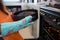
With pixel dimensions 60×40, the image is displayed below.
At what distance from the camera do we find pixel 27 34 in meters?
2.76

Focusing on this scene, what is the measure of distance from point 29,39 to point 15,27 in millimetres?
1753

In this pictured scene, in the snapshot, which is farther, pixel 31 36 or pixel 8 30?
pixel 31 36

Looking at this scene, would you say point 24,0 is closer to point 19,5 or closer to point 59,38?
point 19,5

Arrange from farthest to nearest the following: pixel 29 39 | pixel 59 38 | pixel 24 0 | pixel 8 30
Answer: pixel 24 0 → pixel 29 39 → pixel 59 38 → pixel 8 30

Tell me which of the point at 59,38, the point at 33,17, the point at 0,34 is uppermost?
the point at 33,17

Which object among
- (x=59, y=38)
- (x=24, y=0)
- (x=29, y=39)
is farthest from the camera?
(x=24, y=0)

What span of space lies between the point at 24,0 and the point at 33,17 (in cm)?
217

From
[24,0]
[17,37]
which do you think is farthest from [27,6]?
[17,37]

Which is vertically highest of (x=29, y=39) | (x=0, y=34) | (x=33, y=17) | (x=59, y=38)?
(x=33, y=17)

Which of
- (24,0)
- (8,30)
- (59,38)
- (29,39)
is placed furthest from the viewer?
(24,0)

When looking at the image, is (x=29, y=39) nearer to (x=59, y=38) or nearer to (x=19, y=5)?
(x=19, y=5)

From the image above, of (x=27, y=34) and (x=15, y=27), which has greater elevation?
(x=15, y=27)

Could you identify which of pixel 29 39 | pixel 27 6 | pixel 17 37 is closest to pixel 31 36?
pixel 29 39

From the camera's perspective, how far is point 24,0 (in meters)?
3.20
